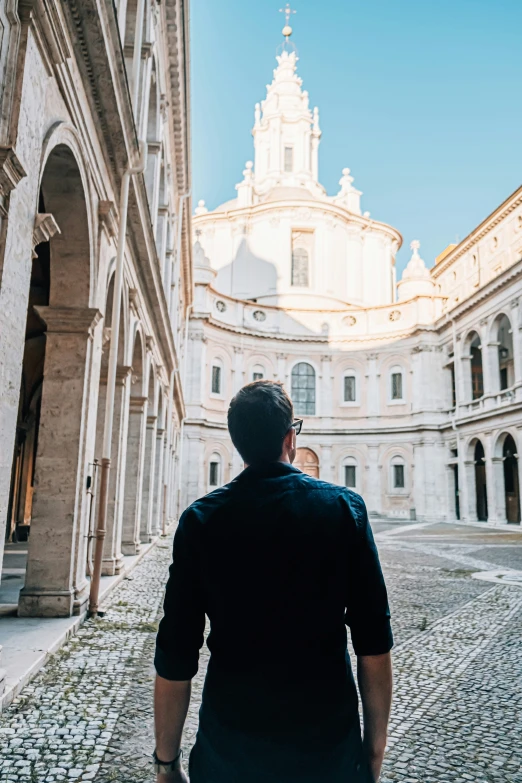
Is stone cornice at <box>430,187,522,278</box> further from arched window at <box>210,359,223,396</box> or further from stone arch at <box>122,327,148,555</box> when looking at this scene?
stone arch at <box>122,327,148,555</box>

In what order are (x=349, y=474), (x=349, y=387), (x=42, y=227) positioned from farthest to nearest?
(x=349, y=387) → (x=349, y=474) → (x=42, y=227)

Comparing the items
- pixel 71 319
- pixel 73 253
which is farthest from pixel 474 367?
pixel 71 319

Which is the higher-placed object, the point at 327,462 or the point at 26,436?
the point at 327,462

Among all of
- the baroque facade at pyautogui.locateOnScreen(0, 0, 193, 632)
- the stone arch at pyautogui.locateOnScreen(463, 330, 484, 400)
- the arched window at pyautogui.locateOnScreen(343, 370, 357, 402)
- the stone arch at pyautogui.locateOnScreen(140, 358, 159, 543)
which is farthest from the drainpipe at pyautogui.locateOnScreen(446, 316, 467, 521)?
the baroque facade at pyautogui.locateOnScreen(0, 0, 193, 632)

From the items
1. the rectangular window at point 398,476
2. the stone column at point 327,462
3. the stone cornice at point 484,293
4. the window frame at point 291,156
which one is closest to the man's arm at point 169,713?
the stone cornice at point 484,293

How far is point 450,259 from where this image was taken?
4281cm

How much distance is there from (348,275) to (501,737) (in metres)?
45.8

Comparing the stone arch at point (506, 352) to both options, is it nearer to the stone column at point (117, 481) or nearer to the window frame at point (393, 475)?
the window frame at point (393, 475)

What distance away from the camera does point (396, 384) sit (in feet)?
138

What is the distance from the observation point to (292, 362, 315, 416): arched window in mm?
43406

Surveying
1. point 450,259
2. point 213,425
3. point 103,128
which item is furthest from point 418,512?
point 103,128

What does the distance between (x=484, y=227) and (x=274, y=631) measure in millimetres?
39000

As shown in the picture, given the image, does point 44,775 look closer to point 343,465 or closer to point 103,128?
point 103,128

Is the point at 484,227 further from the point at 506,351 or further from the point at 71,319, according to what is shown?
the point at 71,319
